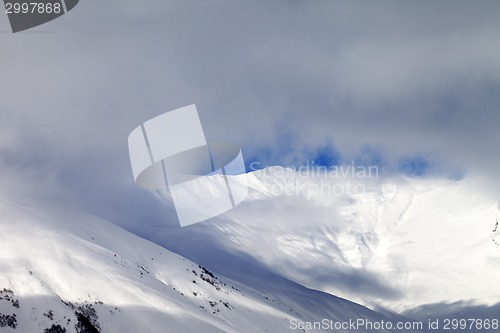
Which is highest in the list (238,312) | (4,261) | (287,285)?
(4,261)

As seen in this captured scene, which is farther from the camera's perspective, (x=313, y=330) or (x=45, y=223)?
(x=313, y=330)

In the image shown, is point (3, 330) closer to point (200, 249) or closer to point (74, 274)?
point (74, 274)

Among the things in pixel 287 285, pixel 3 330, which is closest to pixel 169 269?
pixel 3 330

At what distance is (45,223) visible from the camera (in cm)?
6625

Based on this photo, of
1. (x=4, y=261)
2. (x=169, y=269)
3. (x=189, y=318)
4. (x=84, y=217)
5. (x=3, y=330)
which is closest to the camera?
(x=3, y=330)

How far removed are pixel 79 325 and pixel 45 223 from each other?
26.5 meters

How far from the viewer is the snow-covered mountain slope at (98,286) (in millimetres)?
44531

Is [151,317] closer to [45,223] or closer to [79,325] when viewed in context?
[79,325]

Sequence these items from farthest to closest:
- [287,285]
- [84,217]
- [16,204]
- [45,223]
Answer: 1. [287,285]
2. [84,217]
3. [16,204]
4. [45,223]

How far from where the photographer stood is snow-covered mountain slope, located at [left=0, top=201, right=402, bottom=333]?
44.5 meters

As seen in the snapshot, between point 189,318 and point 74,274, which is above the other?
point 74,274

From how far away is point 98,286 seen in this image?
2133 inches

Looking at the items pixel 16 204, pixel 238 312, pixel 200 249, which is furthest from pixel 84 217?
pixel 200 249

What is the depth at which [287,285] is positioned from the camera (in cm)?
16225
